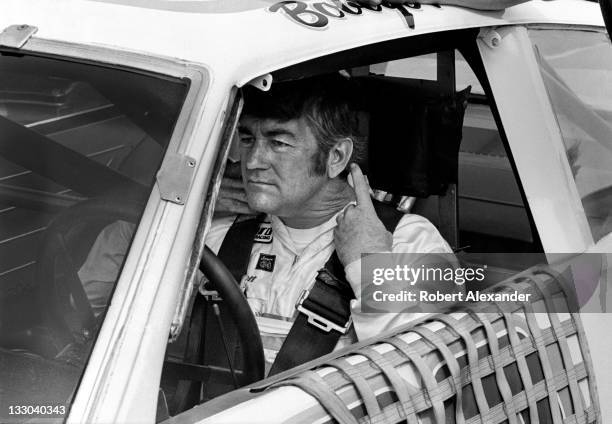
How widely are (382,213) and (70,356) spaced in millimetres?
1110

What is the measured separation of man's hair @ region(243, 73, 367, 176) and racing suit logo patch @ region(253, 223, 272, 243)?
237 millimetres

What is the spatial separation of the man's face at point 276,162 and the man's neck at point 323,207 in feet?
0.30

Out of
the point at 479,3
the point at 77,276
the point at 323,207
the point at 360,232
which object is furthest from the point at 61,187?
the point at 479,3

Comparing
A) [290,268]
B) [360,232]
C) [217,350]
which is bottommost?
[217,350]

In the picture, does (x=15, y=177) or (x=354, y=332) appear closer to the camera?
(x=15, y=177)

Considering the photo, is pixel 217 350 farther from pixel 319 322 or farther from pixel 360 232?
pixel 360 232

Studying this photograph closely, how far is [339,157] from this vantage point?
2.73 metres

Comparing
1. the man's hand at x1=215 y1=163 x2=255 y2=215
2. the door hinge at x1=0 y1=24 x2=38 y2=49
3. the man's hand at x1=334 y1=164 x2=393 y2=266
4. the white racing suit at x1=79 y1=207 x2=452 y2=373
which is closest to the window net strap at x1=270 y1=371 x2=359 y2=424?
the white racing suit at x1=79 y1=207 x2=452 y2=373

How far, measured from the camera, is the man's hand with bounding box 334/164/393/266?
2.46 m

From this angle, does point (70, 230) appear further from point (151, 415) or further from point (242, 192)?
point (242, 192)

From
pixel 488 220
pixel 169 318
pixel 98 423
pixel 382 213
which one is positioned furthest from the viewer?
pixel 488 220

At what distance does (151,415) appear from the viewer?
157 centimetres

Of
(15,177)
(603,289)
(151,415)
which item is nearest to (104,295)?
(151,415)

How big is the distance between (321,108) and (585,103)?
2.34ft
